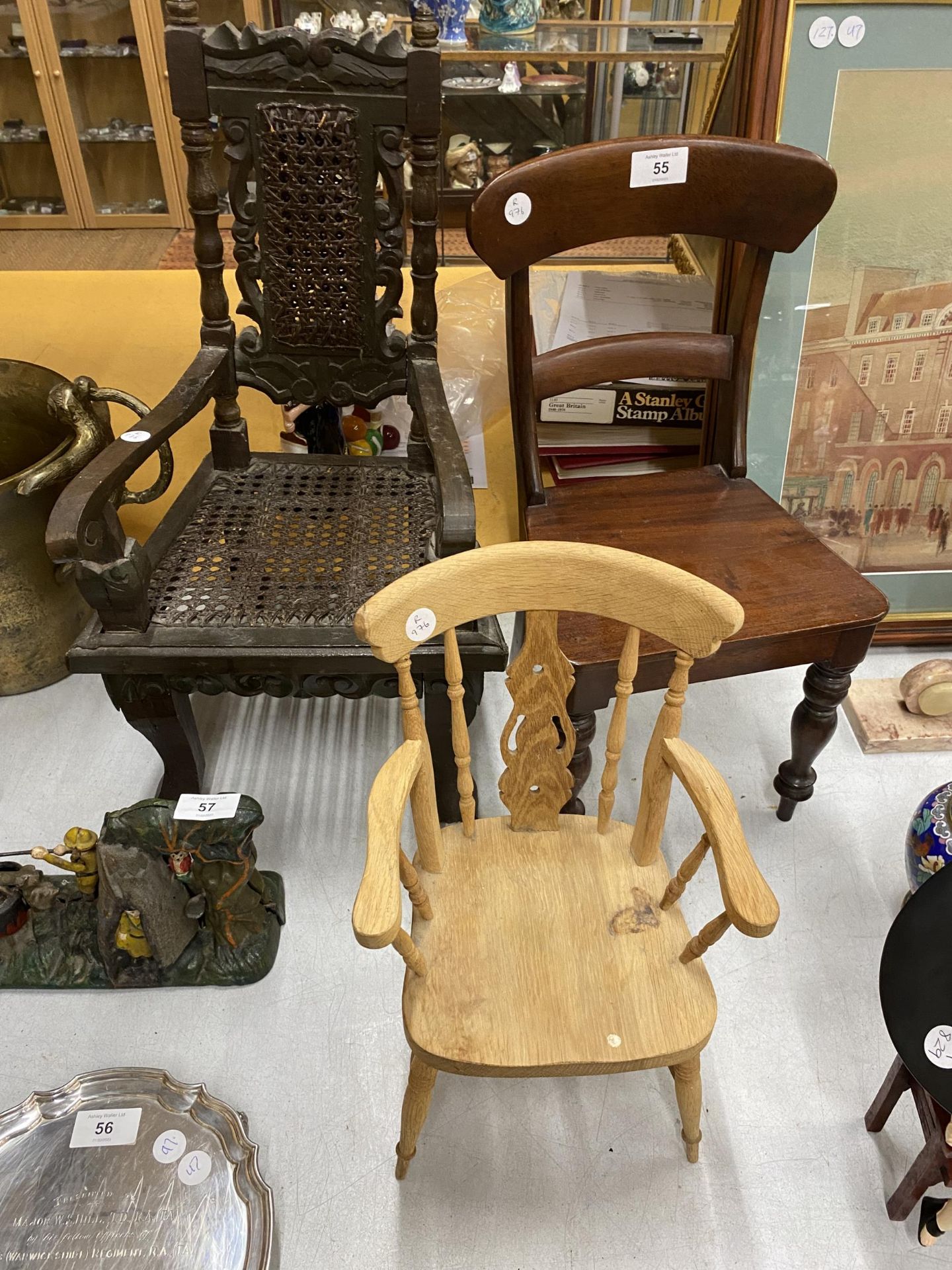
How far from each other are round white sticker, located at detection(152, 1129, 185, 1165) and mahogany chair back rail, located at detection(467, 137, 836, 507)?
1119 millimetres

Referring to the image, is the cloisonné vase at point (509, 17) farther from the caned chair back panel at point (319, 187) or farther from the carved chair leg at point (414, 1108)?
the carved chair leg at point (414, 1108)

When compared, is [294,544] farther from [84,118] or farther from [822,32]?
[84,118]

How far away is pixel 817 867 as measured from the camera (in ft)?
5.21

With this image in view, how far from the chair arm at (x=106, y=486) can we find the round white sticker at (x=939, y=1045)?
1.24m

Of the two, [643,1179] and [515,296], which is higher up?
[515,296]

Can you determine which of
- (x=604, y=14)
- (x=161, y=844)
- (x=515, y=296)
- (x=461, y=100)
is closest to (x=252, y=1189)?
(x=161, y=844)

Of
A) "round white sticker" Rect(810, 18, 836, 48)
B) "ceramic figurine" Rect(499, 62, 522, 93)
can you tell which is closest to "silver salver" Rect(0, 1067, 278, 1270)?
"round white sticker" Rect(810, 18, 836, 48)

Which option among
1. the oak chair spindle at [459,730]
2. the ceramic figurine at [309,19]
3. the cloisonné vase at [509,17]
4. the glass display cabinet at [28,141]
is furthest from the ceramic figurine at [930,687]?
the glass display cabinet at [28,141]

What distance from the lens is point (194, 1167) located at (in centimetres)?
115

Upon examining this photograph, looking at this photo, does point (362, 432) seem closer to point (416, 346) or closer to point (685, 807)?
point (416, 346)

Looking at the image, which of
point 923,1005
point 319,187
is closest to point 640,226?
point 319,187

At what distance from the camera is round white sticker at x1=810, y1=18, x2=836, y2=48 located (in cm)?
148

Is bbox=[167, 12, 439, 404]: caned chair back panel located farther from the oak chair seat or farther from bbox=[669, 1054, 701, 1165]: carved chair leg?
bbox=[669, 1054, 701, 1165]: carved chair leg

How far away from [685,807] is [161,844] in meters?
0.97
